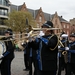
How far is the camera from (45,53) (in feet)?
15.9

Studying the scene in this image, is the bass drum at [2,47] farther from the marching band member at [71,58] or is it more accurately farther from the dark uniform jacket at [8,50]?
the marching band member at [71,58]

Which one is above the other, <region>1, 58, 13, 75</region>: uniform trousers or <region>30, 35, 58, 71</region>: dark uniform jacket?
<region>30, 35, 58, 71</region>: dark uniform jacket

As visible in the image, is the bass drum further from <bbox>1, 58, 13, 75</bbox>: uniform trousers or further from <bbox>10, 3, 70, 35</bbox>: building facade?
<bbox>10, 3, 70, 35</bbox>: building facade

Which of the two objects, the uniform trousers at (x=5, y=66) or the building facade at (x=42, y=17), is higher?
the building facade at (x=42, y=17)

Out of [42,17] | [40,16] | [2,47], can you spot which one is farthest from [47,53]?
[42,17]

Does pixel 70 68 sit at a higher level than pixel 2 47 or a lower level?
lower

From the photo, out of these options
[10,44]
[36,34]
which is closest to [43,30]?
[36,34]

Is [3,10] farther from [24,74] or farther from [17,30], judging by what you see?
[24,74]

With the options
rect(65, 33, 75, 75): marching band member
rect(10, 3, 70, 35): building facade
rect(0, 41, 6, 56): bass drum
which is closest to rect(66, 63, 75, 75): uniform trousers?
rect(65, 33, 75, 75): marching band member

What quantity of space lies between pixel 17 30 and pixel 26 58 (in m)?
30.6

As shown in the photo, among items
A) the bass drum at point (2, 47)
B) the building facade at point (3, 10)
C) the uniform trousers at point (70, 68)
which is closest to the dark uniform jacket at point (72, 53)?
the uniform trousers at point (70, 68)

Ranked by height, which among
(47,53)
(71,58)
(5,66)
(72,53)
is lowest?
(5,66)

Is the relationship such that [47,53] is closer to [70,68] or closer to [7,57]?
[7,57]

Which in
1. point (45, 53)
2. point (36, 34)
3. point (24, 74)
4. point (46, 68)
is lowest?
point (24, 74)
